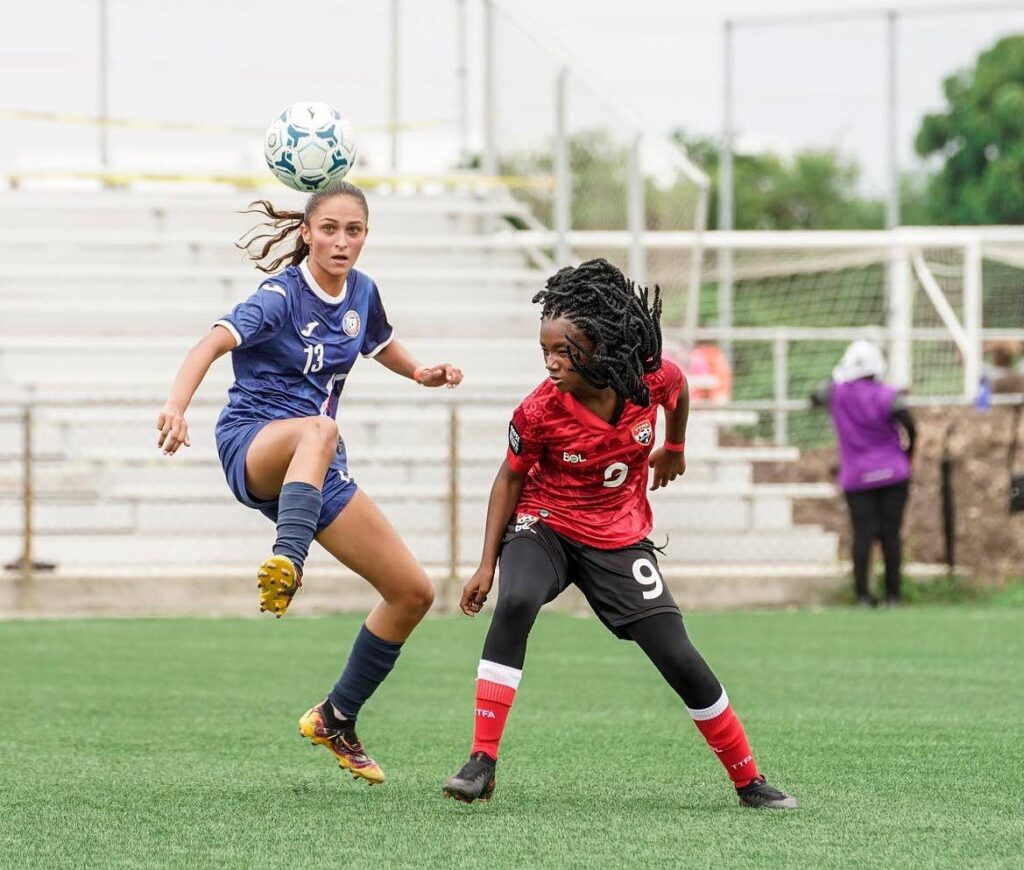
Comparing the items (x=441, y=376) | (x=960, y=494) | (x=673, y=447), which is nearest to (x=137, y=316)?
(x=960, y=494)

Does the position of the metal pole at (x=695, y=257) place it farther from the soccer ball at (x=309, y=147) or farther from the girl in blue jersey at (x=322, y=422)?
the girl in blue jersey at (x=322, y=422)

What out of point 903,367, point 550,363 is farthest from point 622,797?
point 903,367

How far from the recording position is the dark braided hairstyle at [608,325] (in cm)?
539

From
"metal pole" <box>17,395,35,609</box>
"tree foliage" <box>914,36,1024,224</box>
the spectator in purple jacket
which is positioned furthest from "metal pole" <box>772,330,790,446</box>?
"tree foliage" <box>914,36,1024,224</box>

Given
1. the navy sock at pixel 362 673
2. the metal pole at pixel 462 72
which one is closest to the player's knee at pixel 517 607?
the navy sock at pixel 362 673

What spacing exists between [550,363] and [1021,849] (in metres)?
1.84

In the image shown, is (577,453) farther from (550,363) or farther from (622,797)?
(622,797)

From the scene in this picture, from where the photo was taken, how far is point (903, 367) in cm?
1772

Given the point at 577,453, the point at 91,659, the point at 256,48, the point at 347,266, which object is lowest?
the point at 91,659

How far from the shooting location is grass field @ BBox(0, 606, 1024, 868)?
186 inches

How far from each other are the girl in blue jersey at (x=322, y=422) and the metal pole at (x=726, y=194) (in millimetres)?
13664

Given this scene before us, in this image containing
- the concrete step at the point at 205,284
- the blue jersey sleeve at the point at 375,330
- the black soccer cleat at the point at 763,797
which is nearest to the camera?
the black soccer cleat at the point at 763,797

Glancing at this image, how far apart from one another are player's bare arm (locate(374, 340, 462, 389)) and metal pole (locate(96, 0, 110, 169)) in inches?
519

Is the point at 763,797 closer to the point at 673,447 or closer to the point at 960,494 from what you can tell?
the point at 673,447
